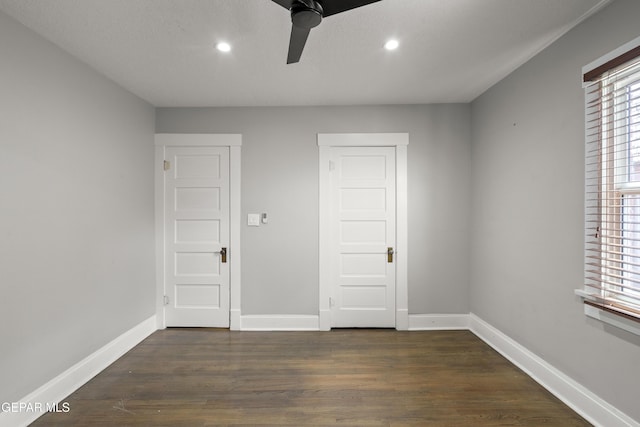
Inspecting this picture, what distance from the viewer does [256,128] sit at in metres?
3.23

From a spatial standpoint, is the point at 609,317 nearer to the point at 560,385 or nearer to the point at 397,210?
the point at 560,385

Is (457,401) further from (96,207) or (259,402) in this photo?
(96,207)

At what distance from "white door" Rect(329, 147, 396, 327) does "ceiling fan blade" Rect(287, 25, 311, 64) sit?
5.67 feet

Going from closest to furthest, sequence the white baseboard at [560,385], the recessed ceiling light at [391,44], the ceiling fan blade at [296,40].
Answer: the ceiling fan blade at [296,40] → the white baseboard at [560,385] → the recessed ceiling light at [391,44]

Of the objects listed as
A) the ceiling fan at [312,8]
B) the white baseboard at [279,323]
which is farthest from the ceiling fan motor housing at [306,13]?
the white baseboard at [279,323]

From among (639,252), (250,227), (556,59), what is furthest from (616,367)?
(250,227)

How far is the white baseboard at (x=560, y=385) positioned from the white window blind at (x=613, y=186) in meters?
0.59

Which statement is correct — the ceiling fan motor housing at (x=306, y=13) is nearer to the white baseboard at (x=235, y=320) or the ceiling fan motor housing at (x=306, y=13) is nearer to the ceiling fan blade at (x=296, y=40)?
the ceiling fan blade at (x=296, y=40)

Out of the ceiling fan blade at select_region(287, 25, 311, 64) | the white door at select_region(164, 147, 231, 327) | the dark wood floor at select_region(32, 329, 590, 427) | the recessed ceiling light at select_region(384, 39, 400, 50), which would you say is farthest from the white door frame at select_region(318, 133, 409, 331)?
the ceiling fan blade at select_region(287, 25, 311, 64)

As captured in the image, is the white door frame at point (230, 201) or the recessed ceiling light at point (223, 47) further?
the white door frame at point (230, 201)

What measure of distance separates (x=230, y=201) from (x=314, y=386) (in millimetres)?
2019

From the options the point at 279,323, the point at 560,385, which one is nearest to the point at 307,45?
the point at 279,323

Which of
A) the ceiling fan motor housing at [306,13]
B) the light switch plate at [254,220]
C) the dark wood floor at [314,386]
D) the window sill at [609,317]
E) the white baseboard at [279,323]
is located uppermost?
the ceiling fan motor housing at [306,13]

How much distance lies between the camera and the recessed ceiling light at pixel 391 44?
6.51 feet
